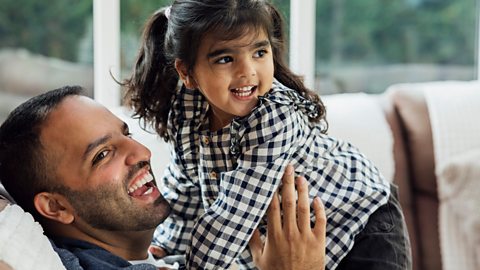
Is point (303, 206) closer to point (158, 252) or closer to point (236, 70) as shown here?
point (236, 70)

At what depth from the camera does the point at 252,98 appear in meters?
1.74

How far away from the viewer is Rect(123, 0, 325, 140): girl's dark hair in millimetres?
1710

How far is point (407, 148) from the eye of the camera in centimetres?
276

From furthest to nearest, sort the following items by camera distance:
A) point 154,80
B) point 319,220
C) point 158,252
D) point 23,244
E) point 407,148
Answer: point 407,148 < point 158,252 < point 154,80 < point 319,220 < point 23,244

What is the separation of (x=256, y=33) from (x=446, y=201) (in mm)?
1234

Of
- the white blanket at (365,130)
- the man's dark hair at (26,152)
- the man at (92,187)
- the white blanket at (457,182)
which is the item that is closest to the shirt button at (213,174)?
the man at (92,187)

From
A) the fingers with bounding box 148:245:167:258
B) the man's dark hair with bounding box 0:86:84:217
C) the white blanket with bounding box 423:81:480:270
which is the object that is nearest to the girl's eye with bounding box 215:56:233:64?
the man's dark hair with bounding box 0:86:84:217

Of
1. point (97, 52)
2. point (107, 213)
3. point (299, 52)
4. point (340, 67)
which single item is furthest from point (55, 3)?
point (107, 213)

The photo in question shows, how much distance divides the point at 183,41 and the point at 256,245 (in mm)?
492

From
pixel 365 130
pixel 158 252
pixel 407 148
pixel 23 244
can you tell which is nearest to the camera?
pixel 23 244

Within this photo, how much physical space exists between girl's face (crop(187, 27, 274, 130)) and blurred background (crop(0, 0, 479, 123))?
1335 mm

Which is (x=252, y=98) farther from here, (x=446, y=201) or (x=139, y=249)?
(x=446, y=201)

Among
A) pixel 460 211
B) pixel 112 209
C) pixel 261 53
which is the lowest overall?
pixel 460 211

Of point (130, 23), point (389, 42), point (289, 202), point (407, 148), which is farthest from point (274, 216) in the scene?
point (389, 42)
